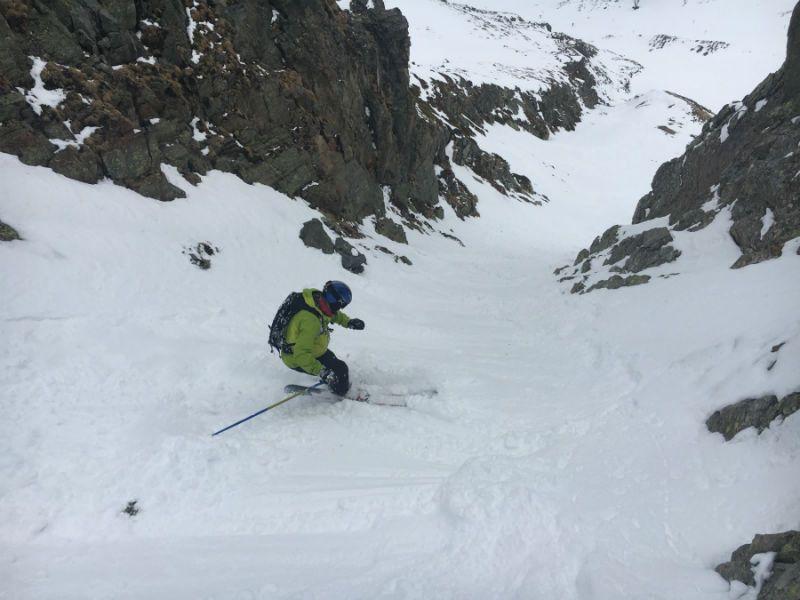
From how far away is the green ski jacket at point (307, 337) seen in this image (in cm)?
716

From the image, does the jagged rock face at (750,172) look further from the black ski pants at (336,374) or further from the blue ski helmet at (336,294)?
the black ski pants at (336,374)

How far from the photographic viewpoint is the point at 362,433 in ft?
22.6

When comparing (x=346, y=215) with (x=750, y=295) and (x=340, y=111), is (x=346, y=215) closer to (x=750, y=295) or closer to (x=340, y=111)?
(x=340, y=111)

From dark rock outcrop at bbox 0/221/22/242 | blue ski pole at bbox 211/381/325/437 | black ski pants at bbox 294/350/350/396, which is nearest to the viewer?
blue ski pole at bbox 211/381/325/437

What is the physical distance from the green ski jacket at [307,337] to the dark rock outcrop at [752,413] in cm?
587

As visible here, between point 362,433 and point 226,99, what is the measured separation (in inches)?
594

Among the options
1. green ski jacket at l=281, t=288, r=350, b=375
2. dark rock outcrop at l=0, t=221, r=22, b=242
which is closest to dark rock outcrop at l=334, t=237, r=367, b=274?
green ski jacket at l=281, t=288, r=350, b=375

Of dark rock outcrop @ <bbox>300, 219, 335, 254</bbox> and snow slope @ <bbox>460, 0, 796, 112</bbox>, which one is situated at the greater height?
snow slope @ <bbox>460, 0, 796, 112</bbox>

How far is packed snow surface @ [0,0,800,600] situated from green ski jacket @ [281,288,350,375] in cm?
81

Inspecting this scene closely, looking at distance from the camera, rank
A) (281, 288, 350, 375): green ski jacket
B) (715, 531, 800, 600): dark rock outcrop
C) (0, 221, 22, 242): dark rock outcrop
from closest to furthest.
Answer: (715, 531, 800, 600): dark rock outcrop
(281, 288, 350, 375): green ski jacket
(0, 221, 22, 242): dark rock outcrop

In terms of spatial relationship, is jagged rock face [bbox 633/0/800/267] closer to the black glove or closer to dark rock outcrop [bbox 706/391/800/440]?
dark rock outcrop [bbox 706/391/800/440]

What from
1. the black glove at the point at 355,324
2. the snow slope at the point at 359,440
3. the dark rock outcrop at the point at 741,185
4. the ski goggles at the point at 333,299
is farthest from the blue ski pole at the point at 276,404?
the dark rock outcrop at the point at 741,185

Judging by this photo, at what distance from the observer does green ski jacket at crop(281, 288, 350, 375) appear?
23.5ft

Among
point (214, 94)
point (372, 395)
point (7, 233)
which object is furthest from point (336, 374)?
point (214, 94)
